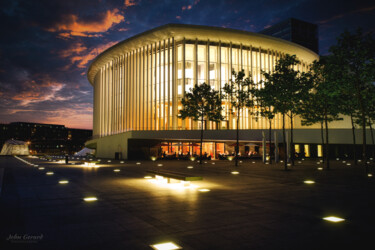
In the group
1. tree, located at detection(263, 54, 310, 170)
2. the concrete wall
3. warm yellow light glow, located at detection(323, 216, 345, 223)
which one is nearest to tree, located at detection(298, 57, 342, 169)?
tree, located at detection(263, 54, 310, 170)

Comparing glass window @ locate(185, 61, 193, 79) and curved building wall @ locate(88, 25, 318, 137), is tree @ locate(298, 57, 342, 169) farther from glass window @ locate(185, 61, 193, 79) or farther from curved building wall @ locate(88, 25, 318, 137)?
glass window @ locate(185, 61, 193, 79)

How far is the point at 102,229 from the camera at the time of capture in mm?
5820

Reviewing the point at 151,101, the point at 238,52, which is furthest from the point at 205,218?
the point at 238,52

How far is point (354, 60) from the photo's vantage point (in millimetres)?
18016

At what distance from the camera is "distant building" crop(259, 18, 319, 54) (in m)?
149

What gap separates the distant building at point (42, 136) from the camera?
156875 millimetres

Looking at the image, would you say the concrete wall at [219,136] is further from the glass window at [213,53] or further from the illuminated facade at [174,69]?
the glass window at [213,53]

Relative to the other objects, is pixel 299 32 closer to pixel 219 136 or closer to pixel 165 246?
pixel 219 136

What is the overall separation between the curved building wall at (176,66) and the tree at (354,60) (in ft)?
87.9

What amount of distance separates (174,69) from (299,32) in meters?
126

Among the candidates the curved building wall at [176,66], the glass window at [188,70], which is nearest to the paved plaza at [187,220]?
the curved building wall at [176,66]

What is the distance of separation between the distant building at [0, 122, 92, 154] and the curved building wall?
109 meters

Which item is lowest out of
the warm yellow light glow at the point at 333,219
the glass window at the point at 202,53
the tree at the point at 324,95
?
the warm yellow light glow at the point at 333,219

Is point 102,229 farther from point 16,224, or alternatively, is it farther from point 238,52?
point 238,52
